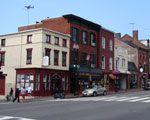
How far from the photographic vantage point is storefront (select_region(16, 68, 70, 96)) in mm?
31559

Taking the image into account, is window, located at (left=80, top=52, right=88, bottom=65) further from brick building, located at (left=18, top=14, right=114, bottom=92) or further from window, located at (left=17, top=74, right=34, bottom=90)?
window, located at (left=17, top=74, right=34, bottom=90)

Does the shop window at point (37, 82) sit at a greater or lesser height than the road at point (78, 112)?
greater

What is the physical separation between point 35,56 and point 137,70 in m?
34.3

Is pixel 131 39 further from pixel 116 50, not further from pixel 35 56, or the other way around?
pixel 35 56

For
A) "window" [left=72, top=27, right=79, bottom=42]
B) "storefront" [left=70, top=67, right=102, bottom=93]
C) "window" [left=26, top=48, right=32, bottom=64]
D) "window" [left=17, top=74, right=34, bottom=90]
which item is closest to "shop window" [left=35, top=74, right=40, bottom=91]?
"window" [left=17, top=74, right=34, bottom=90]

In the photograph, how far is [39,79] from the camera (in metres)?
32.0

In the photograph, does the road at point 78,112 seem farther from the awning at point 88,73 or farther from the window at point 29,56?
the awning at point 88,73

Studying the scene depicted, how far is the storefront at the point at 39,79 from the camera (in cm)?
3156

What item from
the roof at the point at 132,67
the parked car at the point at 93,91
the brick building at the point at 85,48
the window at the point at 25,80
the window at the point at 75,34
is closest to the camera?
the window at the point at 25,80

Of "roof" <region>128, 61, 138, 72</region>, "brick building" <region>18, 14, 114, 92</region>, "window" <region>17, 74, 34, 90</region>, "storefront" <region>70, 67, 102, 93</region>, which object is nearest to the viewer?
"window" <region>17, 74, 34, 90</region>

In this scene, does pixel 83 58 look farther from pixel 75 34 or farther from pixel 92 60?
pixel 75 34

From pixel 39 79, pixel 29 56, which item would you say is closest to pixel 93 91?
pixel 39 79

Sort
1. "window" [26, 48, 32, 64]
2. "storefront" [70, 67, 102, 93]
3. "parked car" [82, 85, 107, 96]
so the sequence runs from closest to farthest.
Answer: "parked car" [82, 85, 107, 96]
"window" [26, 48, 32, 64]
"storefront" [70, 67, 102, 93]

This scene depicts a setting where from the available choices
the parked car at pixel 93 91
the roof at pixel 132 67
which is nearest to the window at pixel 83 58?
the parked car at pixel 93 91
